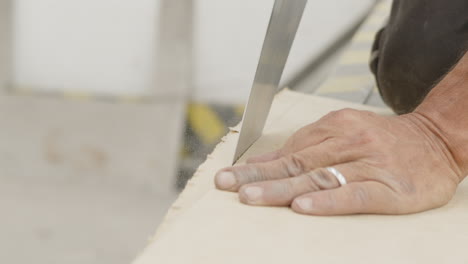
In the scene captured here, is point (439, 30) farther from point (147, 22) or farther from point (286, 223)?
point (147, 22)

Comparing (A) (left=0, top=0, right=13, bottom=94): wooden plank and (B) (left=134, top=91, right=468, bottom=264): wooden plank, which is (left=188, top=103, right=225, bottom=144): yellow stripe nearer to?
(A) (left=0, top=0, right=13, bottom=94): wooden plank

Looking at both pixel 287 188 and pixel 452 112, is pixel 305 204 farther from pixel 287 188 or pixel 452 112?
pixel 452 112

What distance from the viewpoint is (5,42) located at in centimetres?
222

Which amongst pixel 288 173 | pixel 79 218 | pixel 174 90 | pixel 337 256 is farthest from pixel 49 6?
pixel 337 256

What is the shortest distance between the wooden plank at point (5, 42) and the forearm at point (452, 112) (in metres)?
1.60

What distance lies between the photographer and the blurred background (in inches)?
84.4

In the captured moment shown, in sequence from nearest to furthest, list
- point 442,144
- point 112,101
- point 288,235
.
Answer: point 288,235, point 442,144, point 112,101

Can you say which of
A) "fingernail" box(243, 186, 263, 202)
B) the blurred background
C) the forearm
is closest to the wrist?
the forearm

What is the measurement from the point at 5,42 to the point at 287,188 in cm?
166

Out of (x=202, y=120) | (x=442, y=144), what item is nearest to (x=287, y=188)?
(x=442, y=144)

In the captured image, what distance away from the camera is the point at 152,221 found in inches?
95.7

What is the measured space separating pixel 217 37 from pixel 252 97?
1332 mm

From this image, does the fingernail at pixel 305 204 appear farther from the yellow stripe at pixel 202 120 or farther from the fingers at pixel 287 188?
the yellow stripe at pixel 202 120

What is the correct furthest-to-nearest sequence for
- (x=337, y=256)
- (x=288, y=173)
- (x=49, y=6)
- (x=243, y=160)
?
(x=49, y=6), (x=243, y=160), (x=288, y=173), (x=337, y=256)
